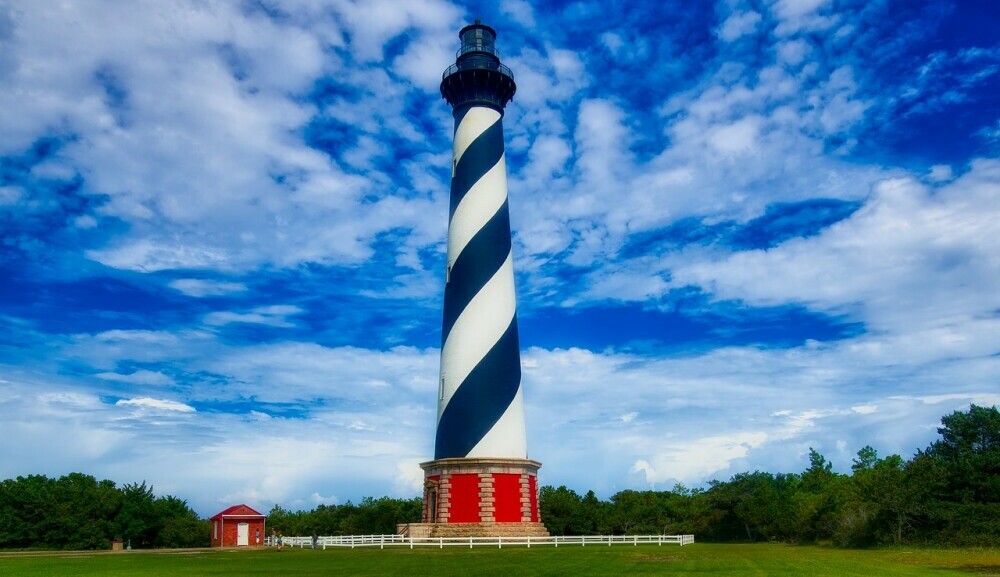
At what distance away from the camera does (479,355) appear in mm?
39750

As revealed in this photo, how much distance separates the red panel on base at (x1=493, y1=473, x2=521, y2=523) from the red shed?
57.7 feet

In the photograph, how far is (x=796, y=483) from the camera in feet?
251

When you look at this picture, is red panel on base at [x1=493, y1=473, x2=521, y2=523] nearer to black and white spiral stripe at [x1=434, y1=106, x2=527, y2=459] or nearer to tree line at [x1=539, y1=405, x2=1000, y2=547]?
black and white spiral stripe at [x1=434, y1=106, x2=527, y2=459]

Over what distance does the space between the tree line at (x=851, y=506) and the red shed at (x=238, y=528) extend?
1841 centimetres

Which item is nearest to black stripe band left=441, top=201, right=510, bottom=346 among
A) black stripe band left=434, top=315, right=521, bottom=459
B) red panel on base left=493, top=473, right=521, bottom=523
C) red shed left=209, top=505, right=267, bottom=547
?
black stripe band left=434, top=315, right=521, bottom=459

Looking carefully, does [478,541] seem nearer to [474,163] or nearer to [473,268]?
[473,268]

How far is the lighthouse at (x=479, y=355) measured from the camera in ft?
125

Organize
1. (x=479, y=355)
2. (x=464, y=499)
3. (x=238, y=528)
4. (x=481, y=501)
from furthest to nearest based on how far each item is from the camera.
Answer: (x=238, y=528)
(x=479, y=355)
(x=464, y=499)
(x=481, y=501)

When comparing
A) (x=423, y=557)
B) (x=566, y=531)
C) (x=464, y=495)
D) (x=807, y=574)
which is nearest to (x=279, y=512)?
(x=566, y=531)

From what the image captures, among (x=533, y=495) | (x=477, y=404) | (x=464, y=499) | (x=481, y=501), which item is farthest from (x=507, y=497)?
(x=477, y=404)

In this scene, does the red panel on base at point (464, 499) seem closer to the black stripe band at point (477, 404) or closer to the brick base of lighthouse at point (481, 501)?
the brick base of lighthouse at point (481, 501)

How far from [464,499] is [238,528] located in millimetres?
17402

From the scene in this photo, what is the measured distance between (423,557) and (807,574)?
13292 millimetres

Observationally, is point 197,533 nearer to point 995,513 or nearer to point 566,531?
point 566,531
